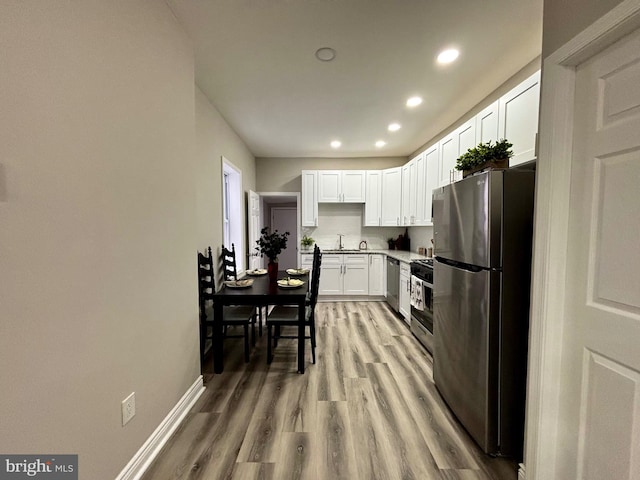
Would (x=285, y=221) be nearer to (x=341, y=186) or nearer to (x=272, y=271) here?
(x=341, y=186)

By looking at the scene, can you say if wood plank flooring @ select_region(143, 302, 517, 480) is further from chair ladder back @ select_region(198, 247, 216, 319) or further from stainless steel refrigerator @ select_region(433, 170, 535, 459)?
chair ladder back @ select_region(198, 247, 216, 319)

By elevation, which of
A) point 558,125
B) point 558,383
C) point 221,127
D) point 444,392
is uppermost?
point 221,127

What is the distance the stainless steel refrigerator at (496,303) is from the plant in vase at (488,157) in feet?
0.80

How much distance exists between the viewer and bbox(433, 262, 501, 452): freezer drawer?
5.37ft

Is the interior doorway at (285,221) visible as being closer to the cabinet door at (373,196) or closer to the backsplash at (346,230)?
the backsplash at (346,230)

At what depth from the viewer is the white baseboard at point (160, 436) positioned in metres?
1.46

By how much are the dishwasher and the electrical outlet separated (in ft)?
11.6

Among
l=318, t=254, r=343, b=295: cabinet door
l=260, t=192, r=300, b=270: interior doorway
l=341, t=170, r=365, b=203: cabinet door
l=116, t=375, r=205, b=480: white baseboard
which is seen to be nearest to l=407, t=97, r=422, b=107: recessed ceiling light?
l=341, t=170, r=365, b=203: cabinet door

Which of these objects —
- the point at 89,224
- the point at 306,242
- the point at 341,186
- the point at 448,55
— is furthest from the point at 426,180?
the point at 89,224

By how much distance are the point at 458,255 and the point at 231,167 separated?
3.15 m

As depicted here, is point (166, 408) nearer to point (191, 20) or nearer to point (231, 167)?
point (191, 20)

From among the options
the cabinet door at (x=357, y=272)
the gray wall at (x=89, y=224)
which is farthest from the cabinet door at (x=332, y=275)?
the gray wall at (x=89, y=224)

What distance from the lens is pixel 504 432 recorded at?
65.1 inches

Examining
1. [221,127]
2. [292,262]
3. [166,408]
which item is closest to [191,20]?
[221,127]
